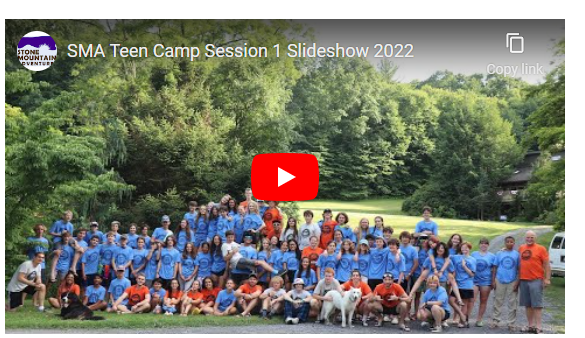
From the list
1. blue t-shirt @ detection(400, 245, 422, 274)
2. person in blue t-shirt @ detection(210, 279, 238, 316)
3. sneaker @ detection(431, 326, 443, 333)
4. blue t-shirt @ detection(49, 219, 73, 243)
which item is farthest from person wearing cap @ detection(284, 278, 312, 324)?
blue t-shirt @ detection(49, 219, 73, 243)

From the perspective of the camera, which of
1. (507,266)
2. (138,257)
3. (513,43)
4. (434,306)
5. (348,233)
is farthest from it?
(138,257)

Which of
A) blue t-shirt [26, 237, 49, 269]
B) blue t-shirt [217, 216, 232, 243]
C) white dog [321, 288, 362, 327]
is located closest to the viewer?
white dog [321, 288, 362, 327]

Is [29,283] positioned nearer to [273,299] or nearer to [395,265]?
[273,299]

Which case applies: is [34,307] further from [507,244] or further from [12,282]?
[507,244]

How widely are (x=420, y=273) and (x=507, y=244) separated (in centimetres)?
138

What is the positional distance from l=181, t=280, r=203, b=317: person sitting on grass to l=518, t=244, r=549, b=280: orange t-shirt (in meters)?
4.89

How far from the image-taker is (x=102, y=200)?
1224 centimetres

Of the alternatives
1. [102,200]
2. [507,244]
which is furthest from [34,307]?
[507,244]

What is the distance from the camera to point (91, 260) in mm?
12438

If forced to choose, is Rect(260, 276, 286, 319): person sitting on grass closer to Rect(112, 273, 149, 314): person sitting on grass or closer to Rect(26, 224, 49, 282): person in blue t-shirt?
Rect(112, 273, 149, 314): person sitting on grass

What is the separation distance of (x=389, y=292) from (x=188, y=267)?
11.0ft

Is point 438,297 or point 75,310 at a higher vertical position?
point 438,297

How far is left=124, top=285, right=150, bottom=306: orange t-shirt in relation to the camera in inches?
474

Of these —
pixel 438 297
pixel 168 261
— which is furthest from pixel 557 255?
pixel 168 261
